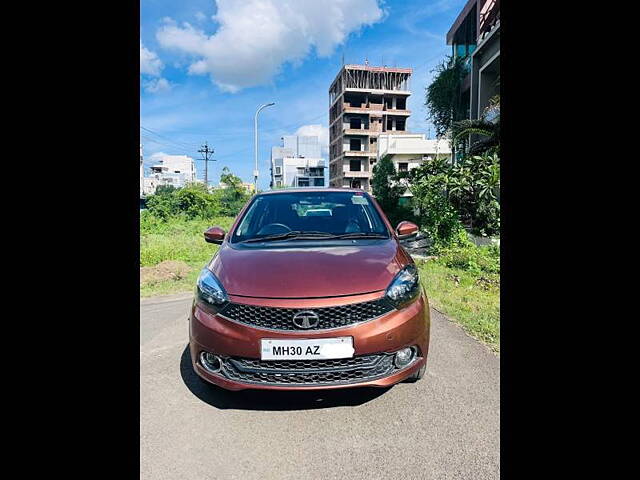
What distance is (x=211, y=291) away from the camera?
7.94 feet

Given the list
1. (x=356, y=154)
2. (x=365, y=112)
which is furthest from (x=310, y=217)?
(x=365, y=112)

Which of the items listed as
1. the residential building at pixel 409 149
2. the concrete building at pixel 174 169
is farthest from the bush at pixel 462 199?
the concrete building at pixel 174 169

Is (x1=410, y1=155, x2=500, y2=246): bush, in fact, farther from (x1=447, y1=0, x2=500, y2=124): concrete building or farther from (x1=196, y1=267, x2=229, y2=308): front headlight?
(x1=447, y1=0, x2=500, y2=124): concrete building

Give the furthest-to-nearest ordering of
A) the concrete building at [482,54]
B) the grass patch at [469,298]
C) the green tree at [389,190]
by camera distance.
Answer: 1. the green tree at [389,190]
2. the concrete building at [482,54]
3. the grass patch at [469,298]

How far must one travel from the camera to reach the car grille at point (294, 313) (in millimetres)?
2172

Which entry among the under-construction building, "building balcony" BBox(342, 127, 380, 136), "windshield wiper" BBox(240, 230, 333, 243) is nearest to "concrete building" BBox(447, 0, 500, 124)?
"windshield wiper" BBox(240, 230, 333, 243)

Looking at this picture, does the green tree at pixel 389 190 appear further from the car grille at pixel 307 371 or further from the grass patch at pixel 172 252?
the car grille at pixel 307 371

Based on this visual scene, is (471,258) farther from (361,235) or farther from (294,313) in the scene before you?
(294,313)

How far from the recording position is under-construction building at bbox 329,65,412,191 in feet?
172

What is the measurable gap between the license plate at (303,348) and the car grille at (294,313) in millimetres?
79

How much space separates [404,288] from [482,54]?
1740 cm

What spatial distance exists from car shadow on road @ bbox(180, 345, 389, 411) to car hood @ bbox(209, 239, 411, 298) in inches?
26.0
